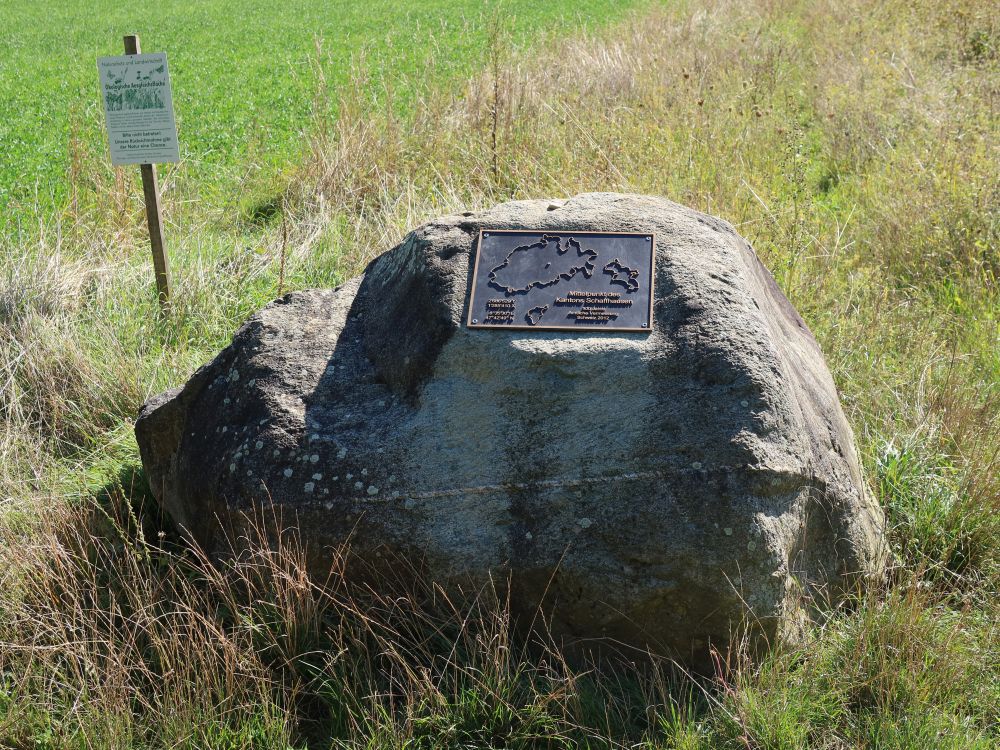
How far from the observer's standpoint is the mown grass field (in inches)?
105

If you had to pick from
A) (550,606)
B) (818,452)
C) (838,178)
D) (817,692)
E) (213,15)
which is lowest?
(817,692)

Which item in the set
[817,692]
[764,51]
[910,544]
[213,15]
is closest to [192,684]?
[817,692]

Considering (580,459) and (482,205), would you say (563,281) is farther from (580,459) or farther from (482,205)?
(482,205)

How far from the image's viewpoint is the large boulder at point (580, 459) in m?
2.70

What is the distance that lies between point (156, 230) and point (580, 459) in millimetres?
3526

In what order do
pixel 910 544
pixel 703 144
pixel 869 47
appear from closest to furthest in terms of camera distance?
pixel 910 544, pixel 703 144, pixel 869 47

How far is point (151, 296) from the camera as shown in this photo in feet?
17.8

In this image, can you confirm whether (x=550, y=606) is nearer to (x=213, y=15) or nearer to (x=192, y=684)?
(x=192, y=684)

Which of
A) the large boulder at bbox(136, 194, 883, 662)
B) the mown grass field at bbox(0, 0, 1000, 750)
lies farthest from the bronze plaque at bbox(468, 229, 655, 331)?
the mown grass field at bbox(0, 0, 1000, 750)

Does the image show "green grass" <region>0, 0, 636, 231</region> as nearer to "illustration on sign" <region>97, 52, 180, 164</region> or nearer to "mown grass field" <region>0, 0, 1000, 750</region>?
"mown grass field" <region>0, 0, 1000, 750</region>

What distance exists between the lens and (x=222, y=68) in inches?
632

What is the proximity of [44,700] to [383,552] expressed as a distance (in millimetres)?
1135

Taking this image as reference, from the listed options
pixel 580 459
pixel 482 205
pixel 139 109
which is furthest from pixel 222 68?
pixel 580 459

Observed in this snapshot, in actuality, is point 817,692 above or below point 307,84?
below
